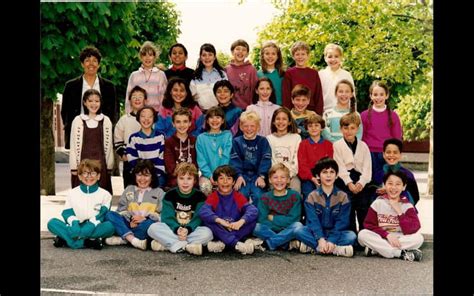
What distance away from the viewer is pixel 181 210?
738 cm

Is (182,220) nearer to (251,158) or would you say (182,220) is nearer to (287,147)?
(251,158)

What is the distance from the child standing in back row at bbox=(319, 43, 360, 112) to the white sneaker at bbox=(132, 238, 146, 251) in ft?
9.23

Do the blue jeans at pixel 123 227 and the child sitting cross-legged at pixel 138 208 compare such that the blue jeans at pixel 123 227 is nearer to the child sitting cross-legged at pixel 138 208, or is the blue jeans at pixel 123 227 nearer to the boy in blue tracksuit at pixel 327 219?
the child sitting cross-legged at pixel 138 208

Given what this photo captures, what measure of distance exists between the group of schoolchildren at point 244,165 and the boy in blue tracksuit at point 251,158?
0.01 metres

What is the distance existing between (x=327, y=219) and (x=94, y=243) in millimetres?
2564

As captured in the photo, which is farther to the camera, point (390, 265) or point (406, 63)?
point (406, 63)

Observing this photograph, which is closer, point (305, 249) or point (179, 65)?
point (305, 249)

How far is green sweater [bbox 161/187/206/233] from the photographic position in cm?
735

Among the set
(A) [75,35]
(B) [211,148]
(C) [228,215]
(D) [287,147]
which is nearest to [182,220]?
(C) [228,215]
